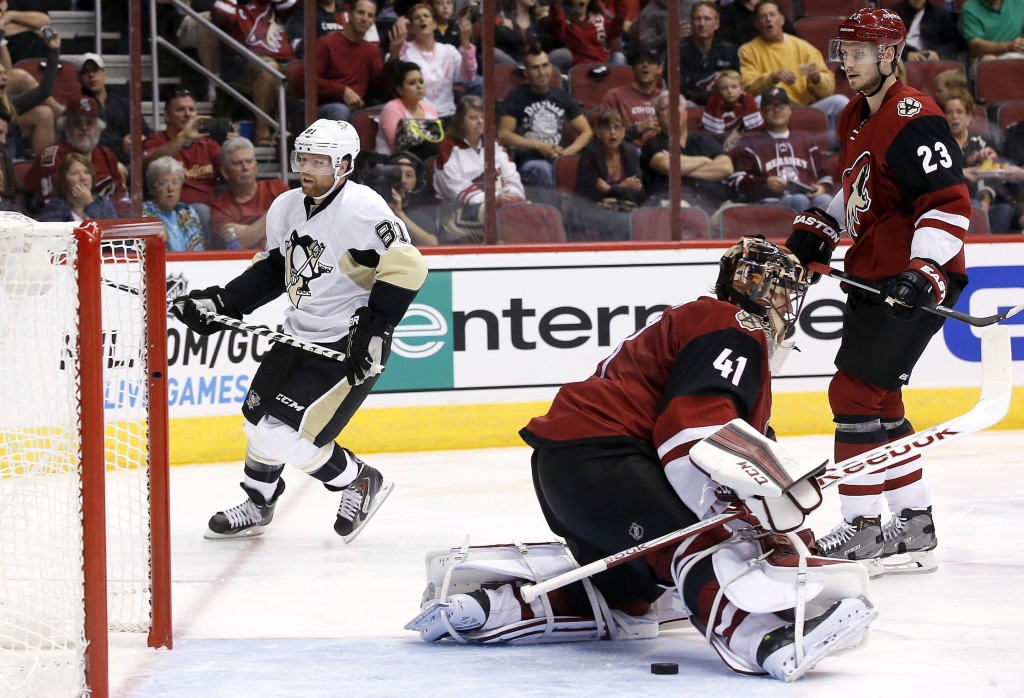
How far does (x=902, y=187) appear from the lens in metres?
3.06

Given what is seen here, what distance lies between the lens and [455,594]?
2.49 m

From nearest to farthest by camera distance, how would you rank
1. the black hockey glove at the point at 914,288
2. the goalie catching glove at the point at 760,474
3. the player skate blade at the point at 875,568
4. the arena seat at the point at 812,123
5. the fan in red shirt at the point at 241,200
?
1. the goalie catching glove at the point at 760,474
2. the black hockey glove at the point at 914,288
3. the player skate blade at the point at 875,568
4. the fan in red shirt at the point at 241,200
5. the arena seat at the point at 812,123

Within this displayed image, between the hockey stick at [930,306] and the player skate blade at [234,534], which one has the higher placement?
the hockey stick at [930,306]

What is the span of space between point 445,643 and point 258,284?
5.06ft

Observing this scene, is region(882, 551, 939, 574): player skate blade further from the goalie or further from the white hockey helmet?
the white hockey helmet

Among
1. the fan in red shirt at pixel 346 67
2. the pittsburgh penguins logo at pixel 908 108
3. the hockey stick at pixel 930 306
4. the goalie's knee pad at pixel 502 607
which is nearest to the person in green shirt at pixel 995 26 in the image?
the fan in red shirt at pixel 346 67

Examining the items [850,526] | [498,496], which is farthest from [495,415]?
[850,526]

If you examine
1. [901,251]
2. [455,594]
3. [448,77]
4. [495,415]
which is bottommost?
[495,415]

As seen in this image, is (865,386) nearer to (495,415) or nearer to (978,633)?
(978,633)

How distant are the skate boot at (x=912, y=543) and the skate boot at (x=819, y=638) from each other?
1.06 metres

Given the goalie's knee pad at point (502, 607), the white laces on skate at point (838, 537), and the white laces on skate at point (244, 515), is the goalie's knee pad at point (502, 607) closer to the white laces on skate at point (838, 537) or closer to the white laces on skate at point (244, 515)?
the white laces on skate at point (838, 537)

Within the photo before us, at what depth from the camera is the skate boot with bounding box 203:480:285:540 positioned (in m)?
3.72

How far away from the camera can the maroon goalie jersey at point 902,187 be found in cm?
298

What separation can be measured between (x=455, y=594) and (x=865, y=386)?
4.02 ft
